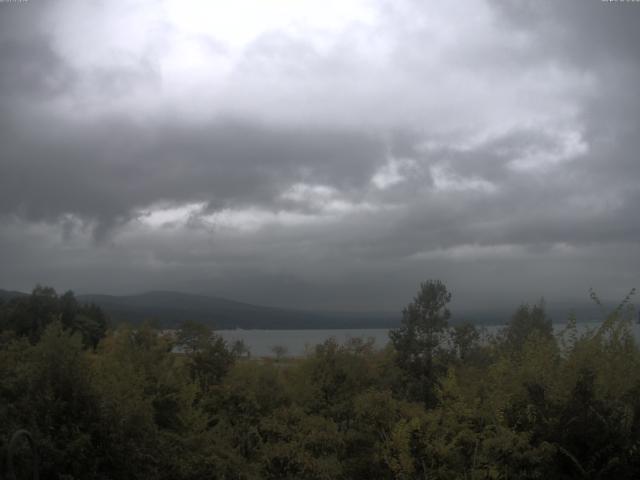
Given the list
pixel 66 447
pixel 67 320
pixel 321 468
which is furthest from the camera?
pixel 67 320

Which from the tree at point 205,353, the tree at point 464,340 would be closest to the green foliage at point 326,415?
the tree at point 205,353

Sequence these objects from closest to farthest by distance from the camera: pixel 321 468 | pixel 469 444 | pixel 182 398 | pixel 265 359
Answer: pixel 469 444 < pixel 321 468 < pixel 182 398 < pixel 265 359

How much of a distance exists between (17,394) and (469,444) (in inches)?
422

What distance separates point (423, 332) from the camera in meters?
30.5

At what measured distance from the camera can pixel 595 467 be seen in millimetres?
13719

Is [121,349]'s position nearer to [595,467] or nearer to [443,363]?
[443,363]

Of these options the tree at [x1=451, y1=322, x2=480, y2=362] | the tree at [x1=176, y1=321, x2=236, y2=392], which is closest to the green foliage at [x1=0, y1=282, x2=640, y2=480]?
the tree at [x1=176, y1=321, x2=236, y2=392]

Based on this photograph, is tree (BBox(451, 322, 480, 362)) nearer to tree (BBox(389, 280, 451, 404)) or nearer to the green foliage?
tree (BBox(389, 280, 451, 404))

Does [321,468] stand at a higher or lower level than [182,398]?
lower

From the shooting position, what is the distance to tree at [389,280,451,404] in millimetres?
30156

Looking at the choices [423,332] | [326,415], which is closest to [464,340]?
[423,332]

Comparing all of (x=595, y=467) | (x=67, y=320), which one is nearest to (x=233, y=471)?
(x=595, y=467)

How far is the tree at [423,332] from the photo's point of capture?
3016 cm

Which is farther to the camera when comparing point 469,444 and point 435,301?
point 435,301
